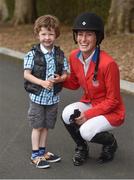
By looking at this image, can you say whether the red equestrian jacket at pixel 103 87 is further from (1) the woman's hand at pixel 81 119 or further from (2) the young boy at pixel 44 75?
(2) the young boy at pixel 44 75

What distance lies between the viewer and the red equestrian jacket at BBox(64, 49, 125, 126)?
16.5 ft

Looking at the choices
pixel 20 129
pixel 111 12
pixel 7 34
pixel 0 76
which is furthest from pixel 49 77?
pixel 7 34

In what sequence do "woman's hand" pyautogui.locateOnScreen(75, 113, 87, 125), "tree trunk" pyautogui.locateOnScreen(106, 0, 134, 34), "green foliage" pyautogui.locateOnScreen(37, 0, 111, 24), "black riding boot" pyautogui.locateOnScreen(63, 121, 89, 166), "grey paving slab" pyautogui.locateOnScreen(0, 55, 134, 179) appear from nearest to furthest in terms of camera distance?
"grey paving slab" pyautogui.locateOnScreen(0, 55, 134, 179) → "woman's hand" pyautogui.locateOnScreen(75, 113, 87, 125) → "black riding boot" pyautogui.locateOnScreen(63, 121, 89, 166) → "tree trunk" pyautogui.locateOnScreen(106, 0, 134, 34) → "green foliage" pyautogui.locateOnScreen(37, 0, 111, 24)

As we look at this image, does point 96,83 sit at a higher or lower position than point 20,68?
higher

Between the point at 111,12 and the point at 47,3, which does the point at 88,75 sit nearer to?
the point at 111,12

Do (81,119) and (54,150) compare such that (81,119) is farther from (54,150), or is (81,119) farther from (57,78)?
(54,150)

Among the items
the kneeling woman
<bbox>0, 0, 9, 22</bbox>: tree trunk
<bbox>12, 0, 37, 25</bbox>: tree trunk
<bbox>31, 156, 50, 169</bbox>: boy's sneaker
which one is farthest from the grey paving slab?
<bbox>0, 0, 9, 22</bbox>: tree trunk

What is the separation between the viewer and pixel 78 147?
17.5ft

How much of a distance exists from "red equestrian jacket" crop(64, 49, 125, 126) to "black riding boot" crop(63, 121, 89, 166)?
24 cm

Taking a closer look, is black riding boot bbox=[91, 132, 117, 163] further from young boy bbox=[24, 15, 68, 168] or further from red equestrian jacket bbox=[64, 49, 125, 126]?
young boy bbox=[24, 15, 68, 168]

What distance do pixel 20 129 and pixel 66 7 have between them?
13644 millimetres

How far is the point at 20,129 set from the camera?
6531mm

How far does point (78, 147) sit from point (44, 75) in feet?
2.82

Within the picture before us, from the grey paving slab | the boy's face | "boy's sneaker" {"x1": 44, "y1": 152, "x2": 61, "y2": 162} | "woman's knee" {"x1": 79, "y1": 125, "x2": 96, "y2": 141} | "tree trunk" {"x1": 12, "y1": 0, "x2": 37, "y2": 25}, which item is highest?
the boy's face
